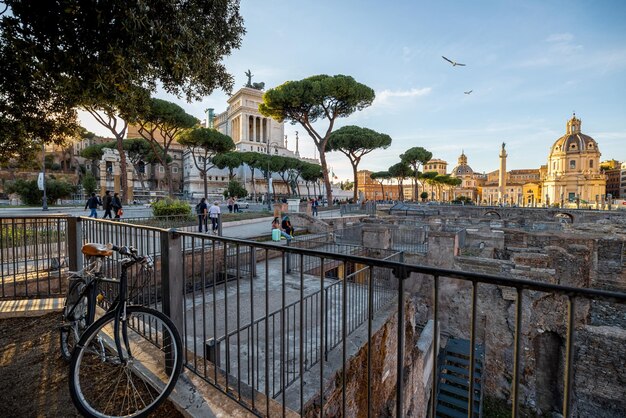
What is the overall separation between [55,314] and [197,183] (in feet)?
191

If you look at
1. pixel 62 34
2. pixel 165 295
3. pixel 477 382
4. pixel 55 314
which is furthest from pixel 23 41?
pixel 477 382

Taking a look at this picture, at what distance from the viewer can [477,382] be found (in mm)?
9125

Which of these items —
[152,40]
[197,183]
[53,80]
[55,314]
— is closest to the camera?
[55,314]

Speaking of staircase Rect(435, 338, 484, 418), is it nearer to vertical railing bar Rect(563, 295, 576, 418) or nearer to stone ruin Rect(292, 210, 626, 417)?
stone ruin Rect(292, 210, 626, 417)

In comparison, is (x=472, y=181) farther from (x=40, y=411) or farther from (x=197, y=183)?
(x=40, y=411)

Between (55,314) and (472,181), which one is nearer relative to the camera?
(55,314)

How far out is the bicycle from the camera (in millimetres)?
2123

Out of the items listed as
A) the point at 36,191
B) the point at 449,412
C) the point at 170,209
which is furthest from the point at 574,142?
the point at 36,191

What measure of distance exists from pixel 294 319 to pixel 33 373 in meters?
2.30

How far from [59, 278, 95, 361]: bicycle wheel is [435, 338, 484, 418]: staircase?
27.3 feet

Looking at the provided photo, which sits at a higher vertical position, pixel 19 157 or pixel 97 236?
pixel 19 157

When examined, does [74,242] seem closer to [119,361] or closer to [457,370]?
[119,361]

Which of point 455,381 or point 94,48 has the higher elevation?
point 94,48

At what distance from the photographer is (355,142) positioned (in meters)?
36.0
